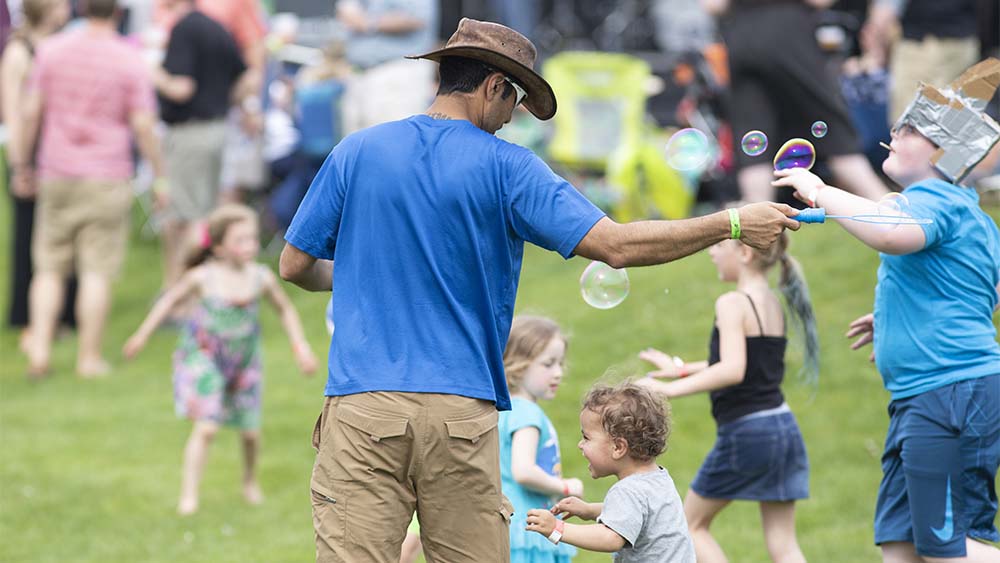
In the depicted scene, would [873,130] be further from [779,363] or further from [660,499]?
[660,499]

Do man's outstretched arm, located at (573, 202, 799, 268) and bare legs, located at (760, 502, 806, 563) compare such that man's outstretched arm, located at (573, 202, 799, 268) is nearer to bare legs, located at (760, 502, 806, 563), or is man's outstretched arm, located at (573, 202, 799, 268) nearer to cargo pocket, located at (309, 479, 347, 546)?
cargo pocket, located at (309, 479, 347, 546)

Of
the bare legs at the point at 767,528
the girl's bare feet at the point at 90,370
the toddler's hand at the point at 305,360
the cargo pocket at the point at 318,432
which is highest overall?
the cargo pocket at the point at 318,432

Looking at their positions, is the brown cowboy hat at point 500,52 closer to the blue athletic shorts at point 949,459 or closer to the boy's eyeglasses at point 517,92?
the boy's eyeglasses at point 517,92

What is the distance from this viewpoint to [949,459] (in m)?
4.70

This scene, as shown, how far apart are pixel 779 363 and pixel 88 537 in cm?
374

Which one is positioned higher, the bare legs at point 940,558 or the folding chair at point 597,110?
the folding chair at point 597,110

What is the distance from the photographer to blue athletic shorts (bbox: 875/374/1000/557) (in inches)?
184

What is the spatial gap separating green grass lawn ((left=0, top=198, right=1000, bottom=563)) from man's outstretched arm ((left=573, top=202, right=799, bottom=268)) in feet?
8.46

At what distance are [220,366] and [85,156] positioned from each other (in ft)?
11.6

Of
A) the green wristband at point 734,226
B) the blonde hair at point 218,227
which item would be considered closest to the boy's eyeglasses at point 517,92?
the green wristband at point 734,226

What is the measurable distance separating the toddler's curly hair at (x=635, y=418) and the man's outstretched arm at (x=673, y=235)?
544 millimetres

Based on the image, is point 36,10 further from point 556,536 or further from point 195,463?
point 556,536

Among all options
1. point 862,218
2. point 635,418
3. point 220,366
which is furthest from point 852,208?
point 220,366

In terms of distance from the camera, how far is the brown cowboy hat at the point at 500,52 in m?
4.04
